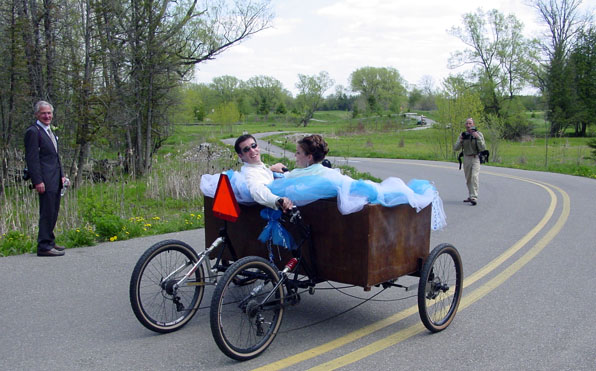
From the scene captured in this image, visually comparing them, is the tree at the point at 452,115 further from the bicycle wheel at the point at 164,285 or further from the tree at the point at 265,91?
the tree at the point at 265,91

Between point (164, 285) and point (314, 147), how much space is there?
172 cm

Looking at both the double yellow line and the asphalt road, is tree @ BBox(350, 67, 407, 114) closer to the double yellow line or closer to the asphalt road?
the double yellow line

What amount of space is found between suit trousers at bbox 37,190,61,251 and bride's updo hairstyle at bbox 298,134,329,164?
4.26 metres

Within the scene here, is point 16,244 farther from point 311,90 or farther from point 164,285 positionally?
point 311,90

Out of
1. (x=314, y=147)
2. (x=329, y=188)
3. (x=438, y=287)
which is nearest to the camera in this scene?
(x=329, y=188)

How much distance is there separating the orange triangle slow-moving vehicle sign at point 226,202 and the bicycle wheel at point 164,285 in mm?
449

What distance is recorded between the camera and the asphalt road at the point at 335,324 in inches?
166

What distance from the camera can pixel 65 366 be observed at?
13.3 feet

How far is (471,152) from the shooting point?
13766 mm

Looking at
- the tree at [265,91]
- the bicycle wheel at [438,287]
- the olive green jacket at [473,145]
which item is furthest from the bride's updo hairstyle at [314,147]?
the tree at [265,91]

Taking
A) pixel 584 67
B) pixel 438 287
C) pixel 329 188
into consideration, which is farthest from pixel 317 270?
pixel 584 67

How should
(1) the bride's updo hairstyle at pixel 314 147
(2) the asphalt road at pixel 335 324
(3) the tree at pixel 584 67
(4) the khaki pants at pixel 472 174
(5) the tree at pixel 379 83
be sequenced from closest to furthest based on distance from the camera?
(2) the asphalt road at pixel 335 324, (1) the bride's updo hairstyle at pixel 314 147, (4) the khaki pants at pixel 472 174, (3) the tree at pixel 584 67, (5) the tree at pixel 379 83

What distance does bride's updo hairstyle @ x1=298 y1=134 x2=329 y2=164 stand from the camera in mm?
4855

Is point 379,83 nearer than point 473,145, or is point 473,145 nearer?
point 473,145
